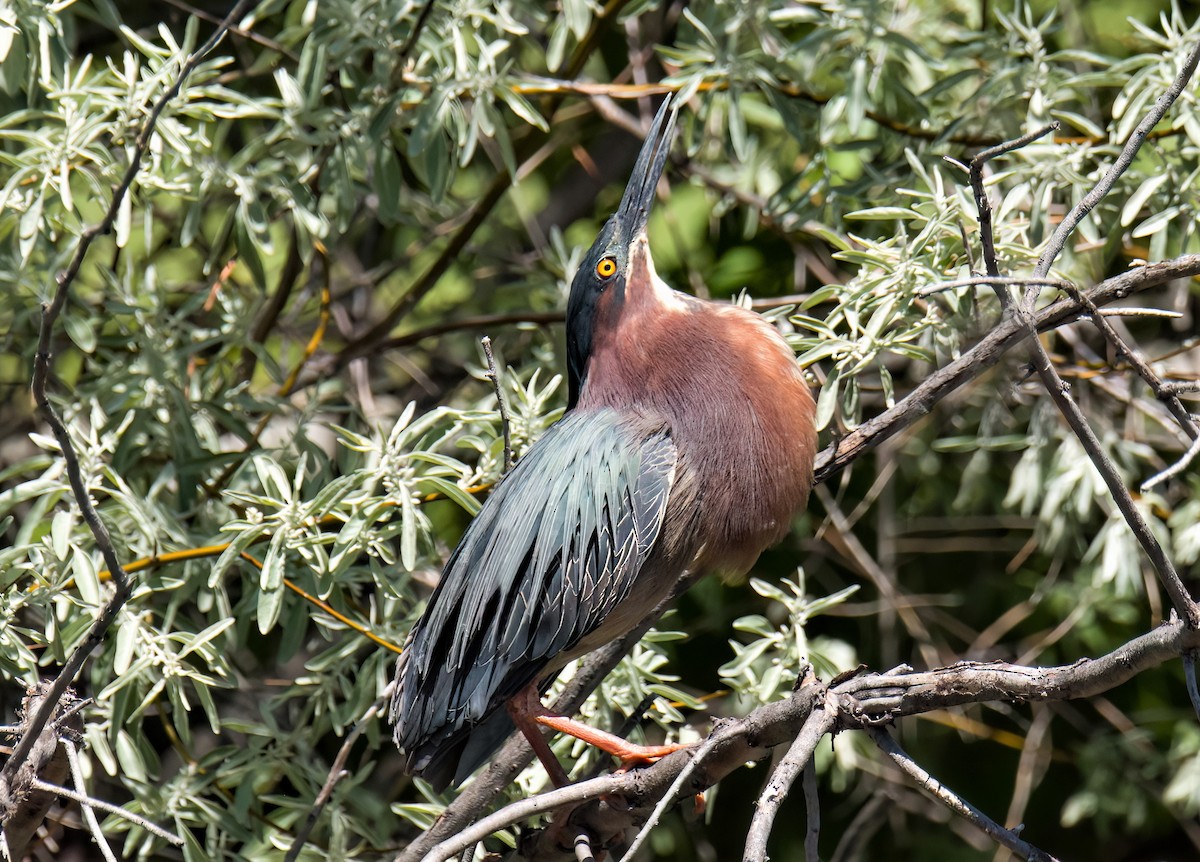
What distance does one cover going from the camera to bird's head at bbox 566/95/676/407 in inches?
113

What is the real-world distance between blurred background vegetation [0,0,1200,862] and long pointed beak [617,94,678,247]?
0.14 m

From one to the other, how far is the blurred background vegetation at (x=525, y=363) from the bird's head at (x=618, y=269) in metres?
0.13

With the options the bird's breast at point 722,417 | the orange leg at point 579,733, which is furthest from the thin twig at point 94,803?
the bird's breast at point 722,417

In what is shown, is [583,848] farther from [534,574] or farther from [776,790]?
[776,790]

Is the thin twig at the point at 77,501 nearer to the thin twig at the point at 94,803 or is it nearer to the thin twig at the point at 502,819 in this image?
the thin twig at the point at 94,803

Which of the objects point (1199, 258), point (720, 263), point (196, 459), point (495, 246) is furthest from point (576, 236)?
point (1199, 258)

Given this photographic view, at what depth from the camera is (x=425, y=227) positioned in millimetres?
3975

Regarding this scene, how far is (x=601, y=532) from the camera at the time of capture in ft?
8.32

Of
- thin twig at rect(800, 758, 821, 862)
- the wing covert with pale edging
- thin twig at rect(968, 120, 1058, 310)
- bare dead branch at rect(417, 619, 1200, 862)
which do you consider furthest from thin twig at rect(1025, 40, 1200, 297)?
the wing covert with pale edging

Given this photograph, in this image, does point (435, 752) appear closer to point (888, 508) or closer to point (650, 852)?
point (650, 852)

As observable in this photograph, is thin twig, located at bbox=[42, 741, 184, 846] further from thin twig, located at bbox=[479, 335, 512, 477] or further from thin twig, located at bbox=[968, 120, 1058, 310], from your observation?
thin twig, located at bbox=[968, 120, 1058, 310]

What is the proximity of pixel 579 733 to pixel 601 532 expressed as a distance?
0.42 metres

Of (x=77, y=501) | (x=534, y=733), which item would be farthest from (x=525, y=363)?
(x=77, y=501)

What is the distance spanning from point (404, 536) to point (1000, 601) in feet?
7.49
